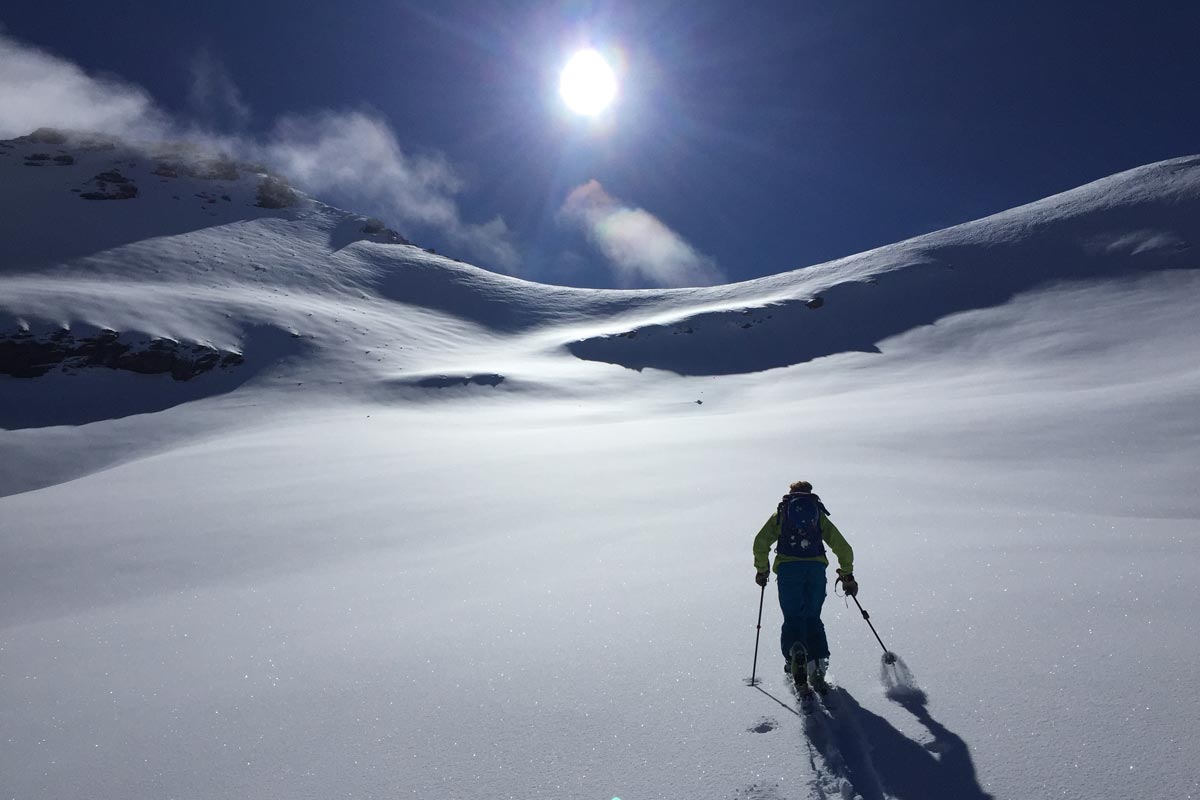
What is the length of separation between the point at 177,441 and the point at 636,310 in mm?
43210

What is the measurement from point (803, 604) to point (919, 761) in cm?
137

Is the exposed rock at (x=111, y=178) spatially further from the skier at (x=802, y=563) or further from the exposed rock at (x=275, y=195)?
the skier at (x=802, y=563)

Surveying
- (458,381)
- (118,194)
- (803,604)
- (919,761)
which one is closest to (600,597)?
(803,604)

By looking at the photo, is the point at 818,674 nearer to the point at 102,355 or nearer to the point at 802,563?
the point at 802,563

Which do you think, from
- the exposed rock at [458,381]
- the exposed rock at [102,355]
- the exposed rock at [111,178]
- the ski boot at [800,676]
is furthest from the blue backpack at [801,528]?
the exposed rock at [111,178]

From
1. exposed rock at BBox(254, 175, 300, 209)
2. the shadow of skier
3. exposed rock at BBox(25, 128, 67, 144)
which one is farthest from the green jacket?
exposed rock at BBox(25, 128, 67, 144)

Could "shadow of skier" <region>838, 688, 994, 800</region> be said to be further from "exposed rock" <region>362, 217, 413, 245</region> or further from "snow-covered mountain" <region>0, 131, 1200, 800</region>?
"exposed rock" <region>362, 217, 413, 245</region>

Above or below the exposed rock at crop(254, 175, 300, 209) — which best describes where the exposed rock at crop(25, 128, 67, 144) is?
above

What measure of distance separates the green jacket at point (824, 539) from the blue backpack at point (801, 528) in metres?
0.03

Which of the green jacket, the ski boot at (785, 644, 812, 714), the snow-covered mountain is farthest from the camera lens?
the green jacket

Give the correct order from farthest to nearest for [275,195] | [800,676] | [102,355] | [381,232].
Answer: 1. [275,195]
2. [381,232]
3. [102,355]
4. [800,676]

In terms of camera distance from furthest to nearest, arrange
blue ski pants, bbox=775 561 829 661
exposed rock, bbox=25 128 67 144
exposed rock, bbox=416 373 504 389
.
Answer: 1. exposed rock, bbox=25 128 67 144
2. exposed rock, bbox=416 373 504 389
3. blue ski pants, bbox=775 561 829 661

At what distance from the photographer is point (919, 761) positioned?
356 cm

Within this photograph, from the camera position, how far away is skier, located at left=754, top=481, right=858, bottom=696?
183 inches
